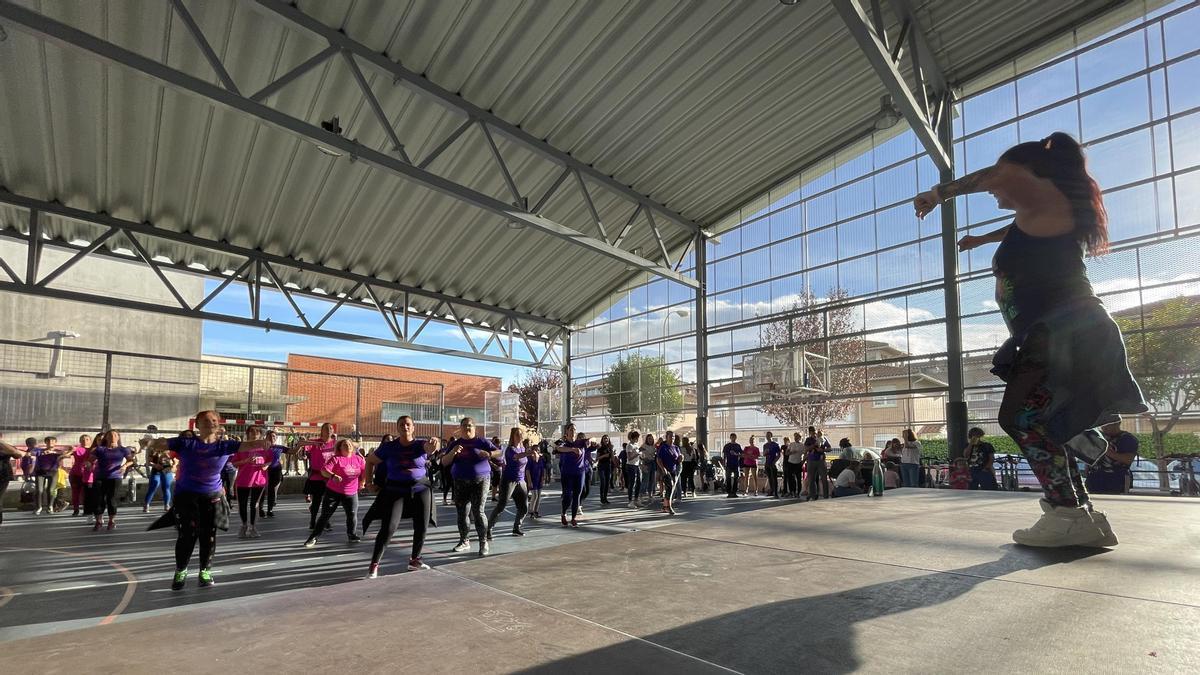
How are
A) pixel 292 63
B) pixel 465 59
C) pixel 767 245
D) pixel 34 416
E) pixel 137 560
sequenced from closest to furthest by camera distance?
pixel 137 560, pixel 292 63, pixel 465 59, pixel 34 416, pixel 767 245

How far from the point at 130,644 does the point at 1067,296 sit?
11.8 feet

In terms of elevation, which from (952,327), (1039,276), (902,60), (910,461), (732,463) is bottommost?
(732,463)

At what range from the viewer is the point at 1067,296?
2676mm

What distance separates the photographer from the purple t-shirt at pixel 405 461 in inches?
234

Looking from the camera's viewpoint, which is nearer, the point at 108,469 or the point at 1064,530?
the point at 1064,530

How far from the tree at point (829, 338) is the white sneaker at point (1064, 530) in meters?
14.7

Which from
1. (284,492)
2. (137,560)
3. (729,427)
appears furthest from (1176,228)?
(284,492)

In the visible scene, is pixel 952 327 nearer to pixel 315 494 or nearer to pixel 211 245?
Result: pixel 315 494

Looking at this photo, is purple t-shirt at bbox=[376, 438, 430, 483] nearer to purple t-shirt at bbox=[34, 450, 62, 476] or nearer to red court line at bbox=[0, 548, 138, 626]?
red court line at bbox=[0, 548, 138, 626]

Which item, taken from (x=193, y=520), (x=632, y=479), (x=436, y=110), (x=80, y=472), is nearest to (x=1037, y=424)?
(x=193, y=520)

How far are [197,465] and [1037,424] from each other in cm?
610

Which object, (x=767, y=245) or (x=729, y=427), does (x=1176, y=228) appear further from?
(x=729, y=427)

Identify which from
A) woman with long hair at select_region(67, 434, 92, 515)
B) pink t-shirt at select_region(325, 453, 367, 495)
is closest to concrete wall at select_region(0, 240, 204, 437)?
woman with long hair at select_region(67, 434, 92, 515)

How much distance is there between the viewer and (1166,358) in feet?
39.8
